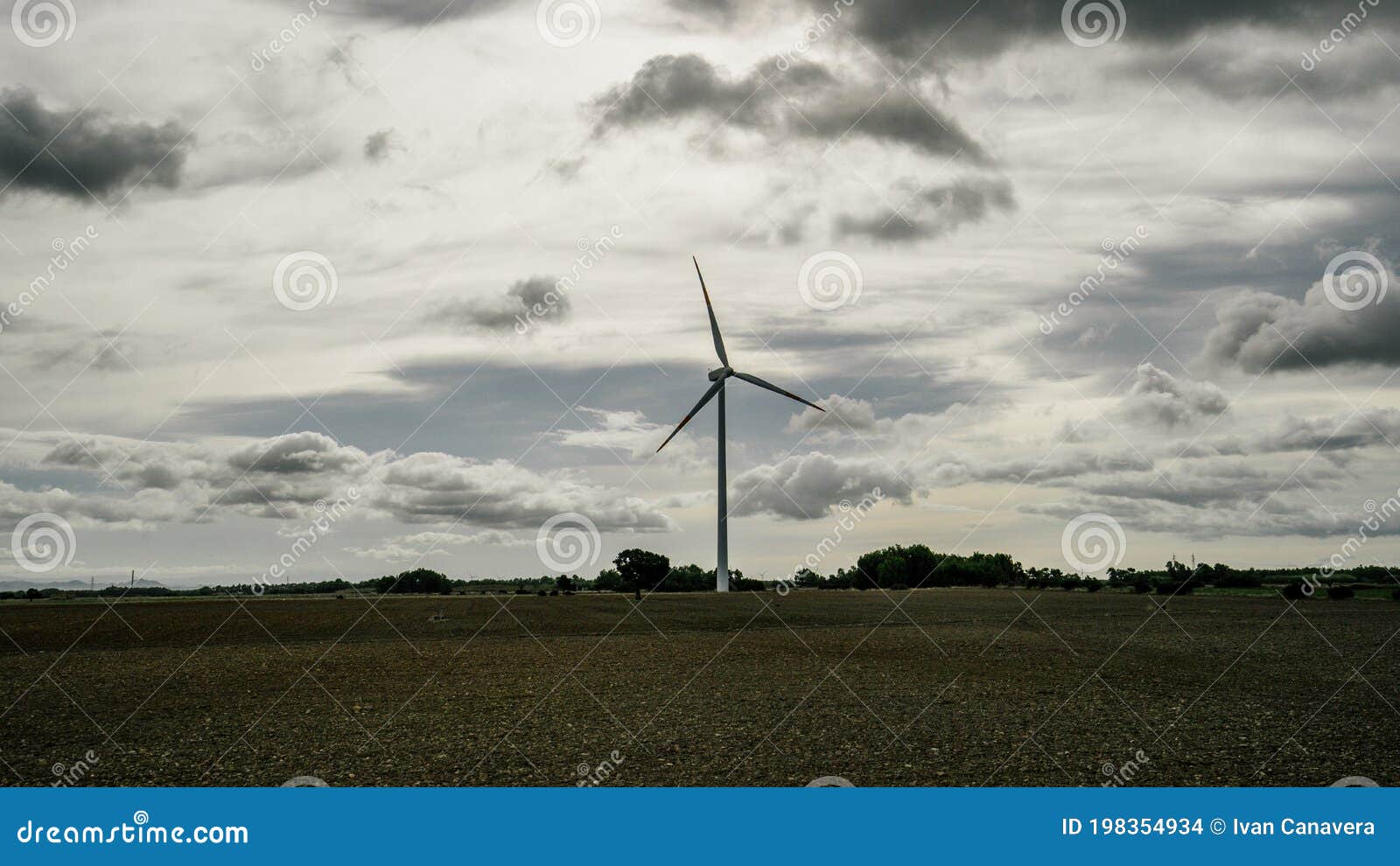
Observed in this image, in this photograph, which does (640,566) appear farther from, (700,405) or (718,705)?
(718,705)

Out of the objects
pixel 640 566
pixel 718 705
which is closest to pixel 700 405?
pixel 640 566

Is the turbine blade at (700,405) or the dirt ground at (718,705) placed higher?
the turbine blade at (700,405)

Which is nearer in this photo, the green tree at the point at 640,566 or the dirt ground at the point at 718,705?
the dirt ground at the point at 718,705

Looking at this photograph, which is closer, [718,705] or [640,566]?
[718,705]

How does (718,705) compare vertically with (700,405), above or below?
below

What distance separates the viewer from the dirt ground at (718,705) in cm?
1644

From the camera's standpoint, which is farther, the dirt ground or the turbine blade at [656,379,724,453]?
the turbine blade at [656,379,724,453]

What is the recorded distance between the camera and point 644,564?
70.9 meters

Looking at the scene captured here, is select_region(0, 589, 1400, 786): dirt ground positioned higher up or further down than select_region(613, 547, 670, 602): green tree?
further down

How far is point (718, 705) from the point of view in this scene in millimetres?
21734

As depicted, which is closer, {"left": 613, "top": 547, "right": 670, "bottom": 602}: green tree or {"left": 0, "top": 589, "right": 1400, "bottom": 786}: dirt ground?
{"left": 0, "top": 589, "right": 1400, "bottom": 786}: dirt ground

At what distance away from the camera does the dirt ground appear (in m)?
16.4

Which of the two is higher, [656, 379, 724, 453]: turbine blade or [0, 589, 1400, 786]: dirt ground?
[656, 379, 724, 453]: turbine blade

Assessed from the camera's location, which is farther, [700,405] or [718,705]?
[700,405]
